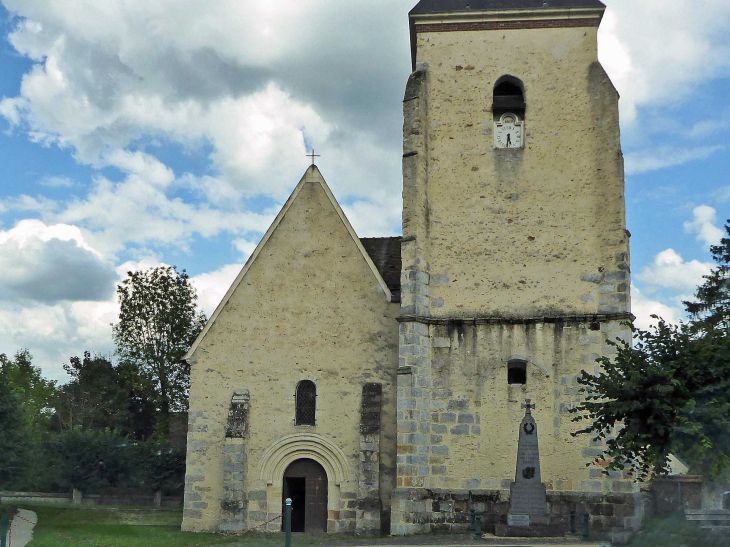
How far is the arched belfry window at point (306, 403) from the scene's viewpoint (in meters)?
20.3

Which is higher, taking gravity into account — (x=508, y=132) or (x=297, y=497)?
(x=508, y=132)

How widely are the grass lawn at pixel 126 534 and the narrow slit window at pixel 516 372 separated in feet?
18.5

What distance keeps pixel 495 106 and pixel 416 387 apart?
7745mm

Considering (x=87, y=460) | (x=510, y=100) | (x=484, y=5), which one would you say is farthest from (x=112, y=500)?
(x=484, y=5)

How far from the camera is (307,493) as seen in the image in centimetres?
1989

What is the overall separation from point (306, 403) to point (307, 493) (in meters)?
2.29

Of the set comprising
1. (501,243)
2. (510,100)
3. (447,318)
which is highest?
(510,100)

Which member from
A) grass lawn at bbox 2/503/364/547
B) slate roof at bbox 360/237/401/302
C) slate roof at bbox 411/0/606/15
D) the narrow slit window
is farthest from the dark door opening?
slate roof at bbox 411/0/606/15

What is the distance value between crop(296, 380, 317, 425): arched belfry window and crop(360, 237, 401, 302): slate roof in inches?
128

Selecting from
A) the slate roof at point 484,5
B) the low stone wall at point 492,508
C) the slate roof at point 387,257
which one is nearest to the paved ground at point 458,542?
the low stone wall at point 492,508

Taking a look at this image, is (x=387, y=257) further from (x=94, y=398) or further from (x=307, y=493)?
(x=94, y=398)

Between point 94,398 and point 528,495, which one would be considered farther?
point 94,398

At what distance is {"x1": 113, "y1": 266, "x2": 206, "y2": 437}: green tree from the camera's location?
36.6 meters

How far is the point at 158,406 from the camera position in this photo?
3950 cm
